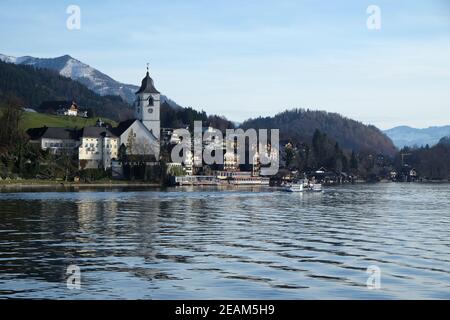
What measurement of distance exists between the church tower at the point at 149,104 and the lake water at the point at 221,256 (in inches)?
4070

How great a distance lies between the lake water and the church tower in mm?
103377

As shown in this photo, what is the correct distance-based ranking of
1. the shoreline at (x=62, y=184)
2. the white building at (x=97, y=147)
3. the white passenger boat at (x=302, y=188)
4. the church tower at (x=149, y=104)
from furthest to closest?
1. the church tower at (x=149, y=104)
2. the white building at (x=97, y=147)
3. the white passenger boat at (x=302, y=188)
4. the shoreline at (x=62, y=184)

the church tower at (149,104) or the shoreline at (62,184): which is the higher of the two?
the church tower at (149,104)

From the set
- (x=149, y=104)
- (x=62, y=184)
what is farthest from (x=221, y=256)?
(x=149, y=104)

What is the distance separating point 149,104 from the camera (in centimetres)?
15112

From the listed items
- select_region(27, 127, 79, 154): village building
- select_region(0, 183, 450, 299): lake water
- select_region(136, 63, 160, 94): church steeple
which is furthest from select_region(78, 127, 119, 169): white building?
select_region(0, 183, 450, 299): lake water

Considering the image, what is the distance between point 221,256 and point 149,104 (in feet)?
413

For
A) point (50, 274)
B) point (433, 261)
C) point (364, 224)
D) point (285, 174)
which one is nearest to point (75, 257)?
point (50, 274)

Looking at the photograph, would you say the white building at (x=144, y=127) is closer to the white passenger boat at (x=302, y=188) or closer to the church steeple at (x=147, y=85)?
the church steeple at (x=147, y=85)

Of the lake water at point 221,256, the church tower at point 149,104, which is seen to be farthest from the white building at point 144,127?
the lake water at point 221,256

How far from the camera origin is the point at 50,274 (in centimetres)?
2234

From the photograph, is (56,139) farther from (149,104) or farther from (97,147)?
(149,104)

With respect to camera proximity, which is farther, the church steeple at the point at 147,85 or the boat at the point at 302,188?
the church steeple at the point at 147,85

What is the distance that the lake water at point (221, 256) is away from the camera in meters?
20.4
